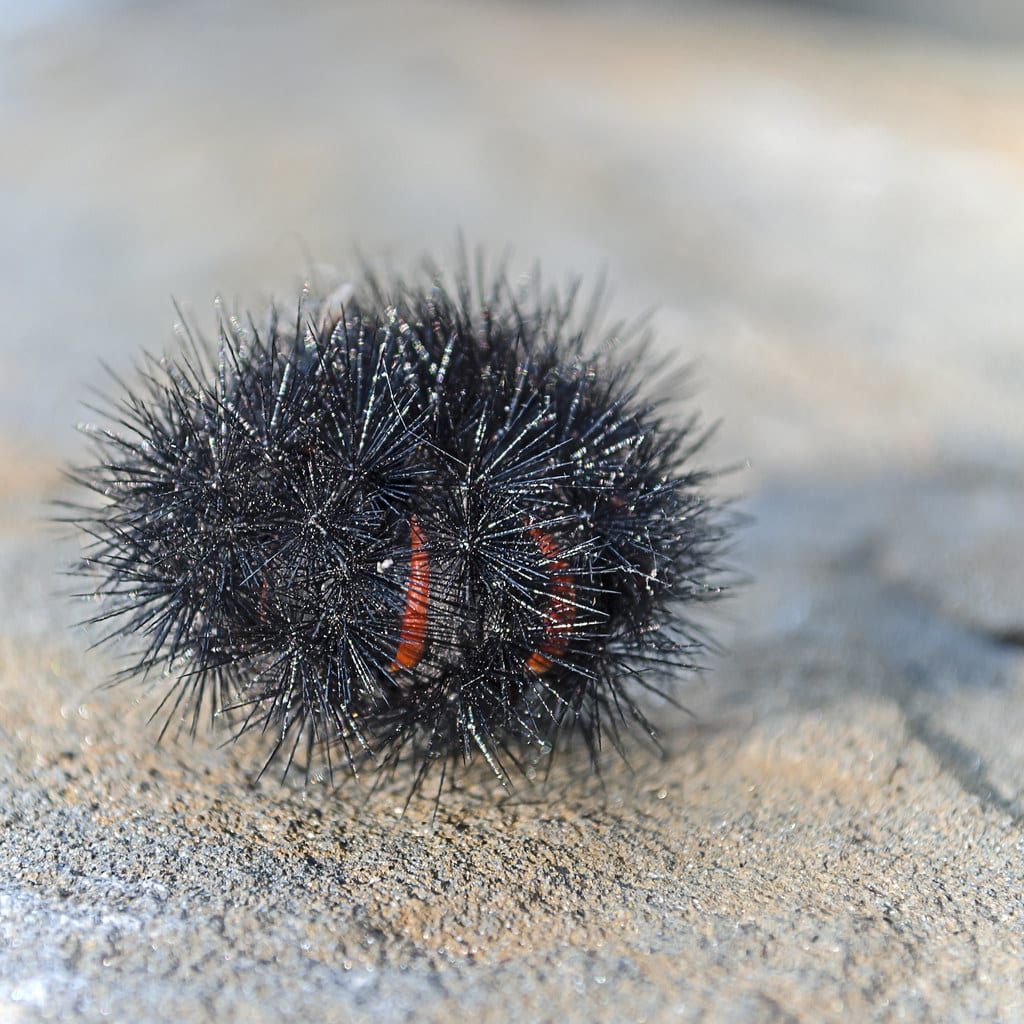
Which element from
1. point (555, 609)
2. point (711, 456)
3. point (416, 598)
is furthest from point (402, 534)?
point (711, 456)

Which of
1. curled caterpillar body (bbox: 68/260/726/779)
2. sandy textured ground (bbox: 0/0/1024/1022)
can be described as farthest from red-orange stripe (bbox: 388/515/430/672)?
sandy textured ground (bbox: 0/0/1024/1022)

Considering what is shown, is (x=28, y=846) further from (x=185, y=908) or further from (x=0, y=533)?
(x=0, y=533)

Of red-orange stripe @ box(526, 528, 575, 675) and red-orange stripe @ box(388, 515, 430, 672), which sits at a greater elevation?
red-orange stripe @ box(526, 528, 575, 675)

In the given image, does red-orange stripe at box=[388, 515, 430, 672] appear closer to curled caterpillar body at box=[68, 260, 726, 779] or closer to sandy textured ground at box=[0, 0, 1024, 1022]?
curled caterpillar body at box=[68, 260, 726, 779]

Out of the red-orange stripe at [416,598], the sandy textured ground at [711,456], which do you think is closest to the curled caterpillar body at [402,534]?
the red-orange stripe at [416,598]

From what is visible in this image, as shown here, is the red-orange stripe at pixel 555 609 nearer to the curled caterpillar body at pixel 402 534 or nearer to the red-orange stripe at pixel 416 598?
the curled caterpillar body at pixel 402 534

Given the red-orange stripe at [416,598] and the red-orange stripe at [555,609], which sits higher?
the red-orange stripe at [555,609]

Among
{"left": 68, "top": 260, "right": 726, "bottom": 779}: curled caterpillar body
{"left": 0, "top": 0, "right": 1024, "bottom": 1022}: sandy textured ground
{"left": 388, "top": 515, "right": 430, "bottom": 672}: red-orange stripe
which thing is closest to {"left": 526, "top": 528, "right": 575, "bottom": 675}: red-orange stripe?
{"left": 68, "top": 260, "right": 726, "bottom": 779}: curled caterpillar body

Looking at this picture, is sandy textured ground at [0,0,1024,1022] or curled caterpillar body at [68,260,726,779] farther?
curled caterpillar body at [68,260,726,779]

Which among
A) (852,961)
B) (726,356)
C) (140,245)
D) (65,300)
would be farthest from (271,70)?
(852,961)
